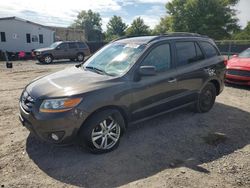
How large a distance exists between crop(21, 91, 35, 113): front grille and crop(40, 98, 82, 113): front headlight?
0.28 metres

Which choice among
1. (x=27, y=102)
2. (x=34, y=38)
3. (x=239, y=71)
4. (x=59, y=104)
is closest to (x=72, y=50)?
(x=34, y=38)

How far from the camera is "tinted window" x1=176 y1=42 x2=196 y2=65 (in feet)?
17.2

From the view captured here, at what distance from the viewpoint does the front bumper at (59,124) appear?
363 cm

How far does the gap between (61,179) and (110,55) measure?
2477mm

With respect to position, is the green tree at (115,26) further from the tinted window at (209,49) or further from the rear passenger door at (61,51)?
the tinted window at (209,49)

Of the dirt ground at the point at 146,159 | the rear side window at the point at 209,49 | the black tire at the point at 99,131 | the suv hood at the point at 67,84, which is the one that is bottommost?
the dirt ground at the point at 146,159

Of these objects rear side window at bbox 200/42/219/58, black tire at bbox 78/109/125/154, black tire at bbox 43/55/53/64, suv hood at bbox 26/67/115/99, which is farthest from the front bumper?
black tire at bbox 43/55/53/64

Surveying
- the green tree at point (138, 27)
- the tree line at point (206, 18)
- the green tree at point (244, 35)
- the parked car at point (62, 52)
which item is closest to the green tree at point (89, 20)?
the green tree at point (138, 27)

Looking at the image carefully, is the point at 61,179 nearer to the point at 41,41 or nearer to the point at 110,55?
the point at 110,55

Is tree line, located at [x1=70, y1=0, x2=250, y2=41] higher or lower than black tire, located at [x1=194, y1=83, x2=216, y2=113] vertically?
higher

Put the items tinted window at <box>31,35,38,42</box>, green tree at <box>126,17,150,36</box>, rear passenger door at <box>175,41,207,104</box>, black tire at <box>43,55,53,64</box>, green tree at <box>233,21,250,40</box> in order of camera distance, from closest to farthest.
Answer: rear passenger door at <box>175,41,207,104</box> < black tire at <box>43,55,53,64</box> < tinted window at <box>31,35,38,42</box> < green tree at <box>233,21,250,40</box> < green tree at <box>126,17,150,36</box>

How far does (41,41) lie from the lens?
29.1m

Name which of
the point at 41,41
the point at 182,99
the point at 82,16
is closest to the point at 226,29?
the point at 41,41

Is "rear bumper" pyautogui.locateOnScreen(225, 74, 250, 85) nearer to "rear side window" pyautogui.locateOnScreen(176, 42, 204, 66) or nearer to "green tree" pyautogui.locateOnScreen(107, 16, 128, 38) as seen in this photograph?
"rear side window" pyautogui.locateOnScreen(176, 42, 204, 66)
